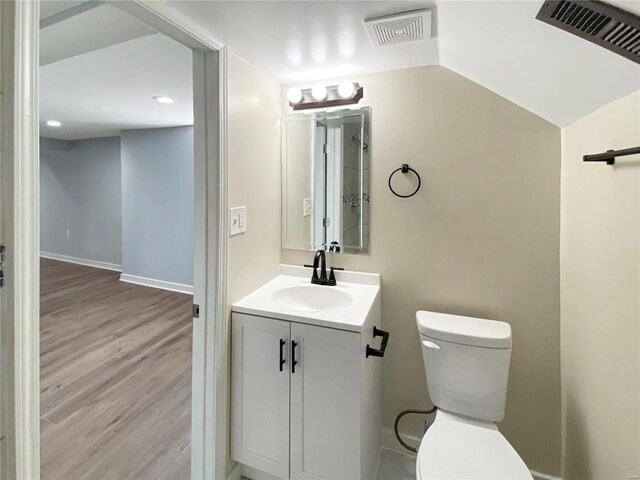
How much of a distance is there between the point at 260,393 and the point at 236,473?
49cm

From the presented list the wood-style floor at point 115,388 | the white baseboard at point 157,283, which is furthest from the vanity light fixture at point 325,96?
the white baseboard at point 157,283

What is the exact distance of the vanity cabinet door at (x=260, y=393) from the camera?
57.4 inches

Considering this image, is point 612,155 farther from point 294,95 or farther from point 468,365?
point 294,95

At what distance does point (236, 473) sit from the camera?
161cm

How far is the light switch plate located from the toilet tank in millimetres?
998

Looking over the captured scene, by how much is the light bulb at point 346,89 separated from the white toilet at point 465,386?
4.04 feet

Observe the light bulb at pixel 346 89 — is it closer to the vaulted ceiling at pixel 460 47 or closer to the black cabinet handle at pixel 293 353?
the vaulted ceiling at pixel 460 47

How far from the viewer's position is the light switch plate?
1511mm

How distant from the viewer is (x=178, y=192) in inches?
172

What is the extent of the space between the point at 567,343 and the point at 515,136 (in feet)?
3.25

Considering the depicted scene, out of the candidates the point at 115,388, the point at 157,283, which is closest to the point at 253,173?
the point at 115,388

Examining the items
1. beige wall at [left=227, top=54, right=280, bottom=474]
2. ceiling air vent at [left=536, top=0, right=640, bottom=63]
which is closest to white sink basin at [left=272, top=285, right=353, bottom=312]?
beige wall at [left=227, top=54, right=280, bottom=474]

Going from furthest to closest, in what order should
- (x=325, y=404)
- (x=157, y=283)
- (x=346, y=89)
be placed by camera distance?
(x=157, y=283) < (x=346, y=89) < (x=325, y=404)

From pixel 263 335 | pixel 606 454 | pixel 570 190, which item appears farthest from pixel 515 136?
pixel 263 335
